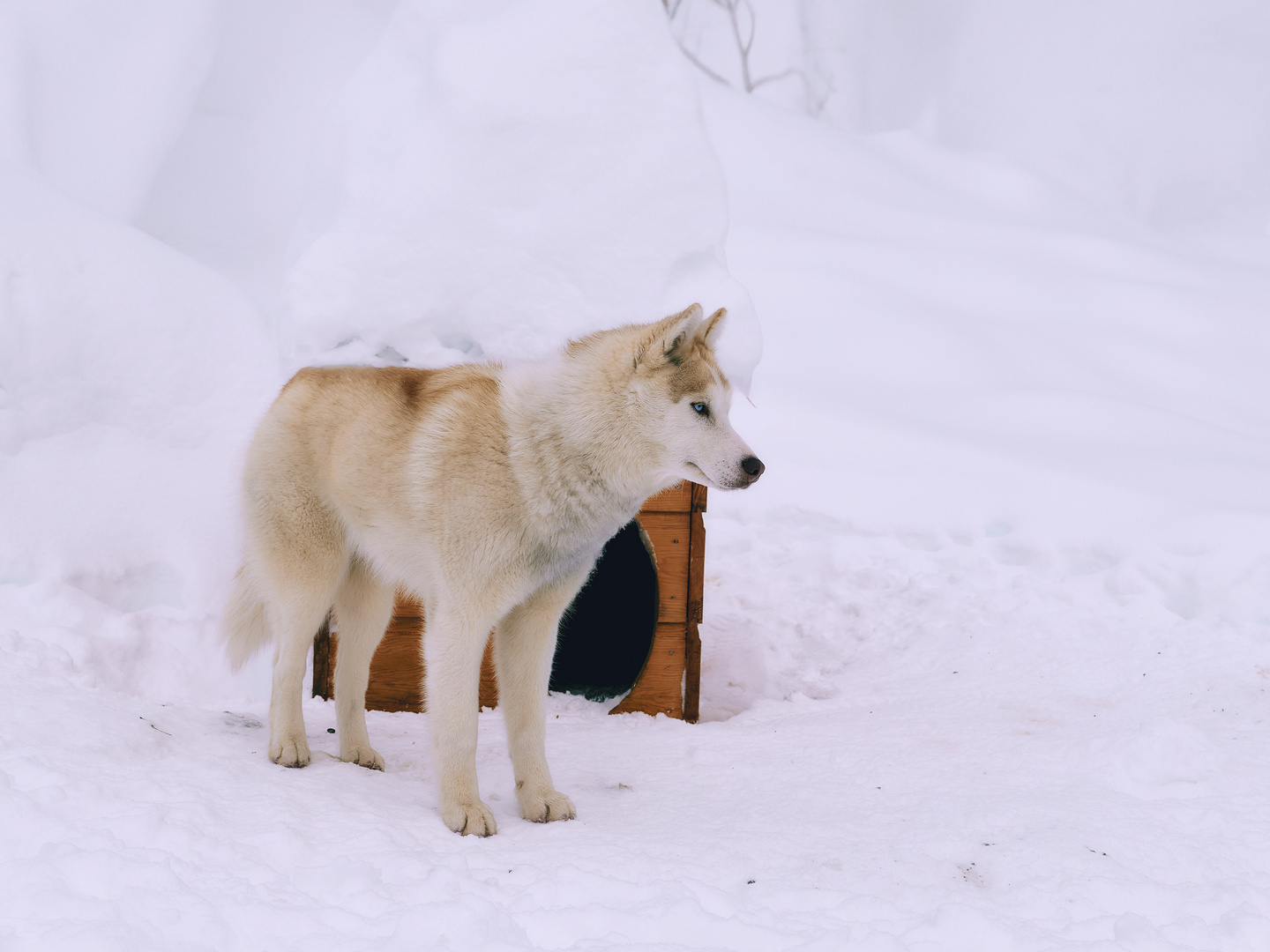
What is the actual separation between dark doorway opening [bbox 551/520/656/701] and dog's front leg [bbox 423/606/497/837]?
62.1 inches

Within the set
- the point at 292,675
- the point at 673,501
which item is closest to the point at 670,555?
the point at 673,501

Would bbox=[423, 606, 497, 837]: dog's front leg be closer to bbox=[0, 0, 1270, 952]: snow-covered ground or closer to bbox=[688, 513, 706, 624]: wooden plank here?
bbox=[0, 0, 1270, 952]: snow-covered ground

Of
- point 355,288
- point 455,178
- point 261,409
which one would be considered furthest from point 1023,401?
point 261,409

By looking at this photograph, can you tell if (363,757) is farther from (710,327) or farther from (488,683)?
(710,327)

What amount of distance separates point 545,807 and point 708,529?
279cm

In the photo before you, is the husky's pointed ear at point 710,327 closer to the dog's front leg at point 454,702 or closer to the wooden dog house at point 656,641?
Answer: the dog's front leg at point 454,702

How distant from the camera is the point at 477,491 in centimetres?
232

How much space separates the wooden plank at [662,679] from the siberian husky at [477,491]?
118 cm

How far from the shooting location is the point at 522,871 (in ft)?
6.12

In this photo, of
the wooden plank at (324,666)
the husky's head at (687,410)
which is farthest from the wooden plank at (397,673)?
the husky's head at (687,410)

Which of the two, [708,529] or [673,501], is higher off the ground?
[673,501]

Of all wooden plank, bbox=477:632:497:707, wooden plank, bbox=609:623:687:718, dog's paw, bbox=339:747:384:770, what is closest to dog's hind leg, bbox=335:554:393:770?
dog's paw, bbox=339:747:384:770

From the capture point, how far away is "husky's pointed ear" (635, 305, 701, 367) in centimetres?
222

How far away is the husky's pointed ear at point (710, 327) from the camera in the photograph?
91.0 inches
